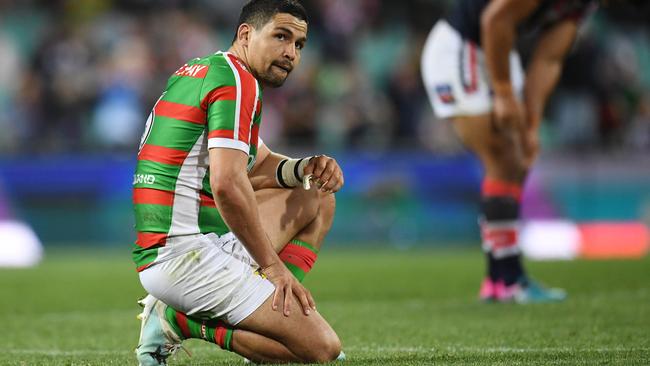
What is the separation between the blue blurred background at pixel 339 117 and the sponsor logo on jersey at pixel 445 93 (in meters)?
5.23

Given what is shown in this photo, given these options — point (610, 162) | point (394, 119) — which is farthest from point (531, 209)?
point (394, 119)

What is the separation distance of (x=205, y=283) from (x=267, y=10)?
111cm

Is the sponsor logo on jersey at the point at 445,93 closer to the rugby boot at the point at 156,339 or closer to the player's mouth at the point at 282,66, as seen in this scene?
the player's mouth at the point at 282,66

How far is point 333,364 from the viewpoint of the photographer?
437 cm

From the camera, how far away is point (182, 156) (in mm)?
4348

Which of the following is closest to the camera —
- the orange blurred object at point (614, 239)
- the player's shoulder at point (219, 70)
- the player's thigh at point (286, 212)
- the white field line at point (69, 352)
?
the player's shoulder at point (219, 70)

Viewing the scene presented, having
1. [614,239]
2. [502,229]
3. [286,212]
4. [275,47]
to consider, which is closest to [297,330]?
[286,212]

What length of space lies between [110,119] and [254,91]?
33.1ft

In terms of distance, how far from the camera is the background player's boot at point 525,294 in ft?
22.9

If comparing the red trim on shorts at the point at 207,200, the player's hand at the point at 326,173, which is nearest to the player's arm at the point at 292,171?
the player's hand at the point at 326,173

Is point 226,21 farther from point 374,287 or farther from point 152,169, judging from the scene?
point 152,169

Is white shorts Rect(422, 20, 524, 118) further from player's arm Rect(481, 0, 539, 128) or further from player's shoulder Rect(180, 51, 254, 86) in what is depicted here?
player's shoulder Rect(180, 51, 254, 86)

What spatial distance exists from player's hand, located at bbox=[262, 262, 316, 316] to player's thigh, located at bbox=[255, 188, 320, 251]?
45 centimetres

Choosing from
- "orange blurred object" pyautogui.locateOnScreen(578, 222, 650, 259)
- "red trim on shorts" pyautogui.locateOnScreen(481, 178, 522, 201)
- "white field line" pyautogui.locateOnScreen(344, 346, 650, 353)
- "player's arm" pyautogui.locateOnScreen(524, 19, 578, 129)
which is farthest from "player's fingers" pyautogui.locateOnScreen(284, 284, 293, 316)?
"orange blurred object" pyautogui.locateOnScreen(578, 222, 650, 259)
